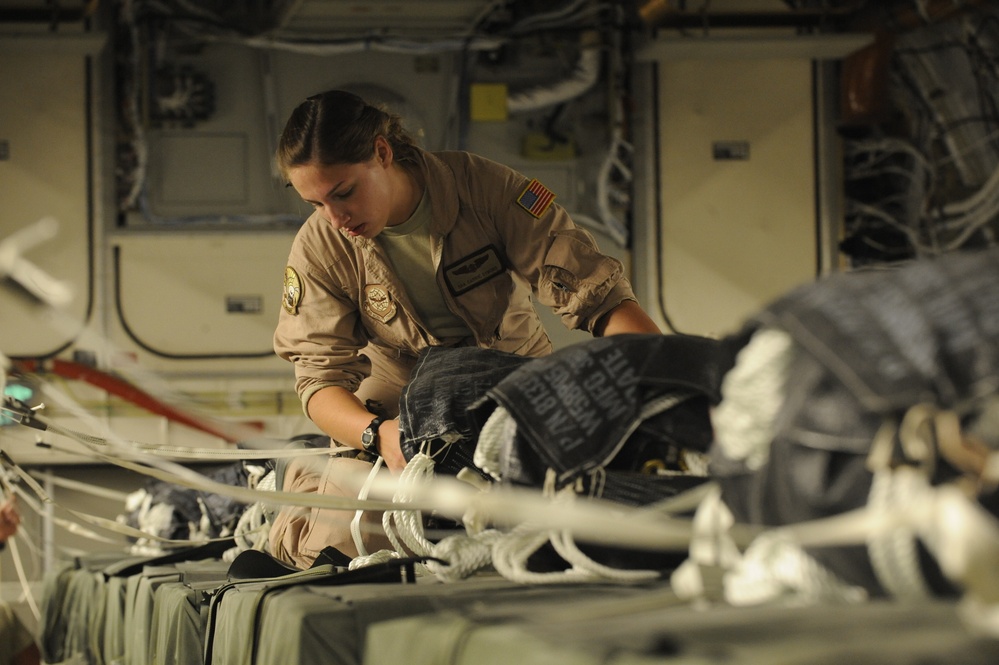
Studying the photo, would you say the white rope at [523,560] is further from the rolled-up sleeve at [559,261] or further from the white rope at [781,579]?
the rolled-up sleeve at [559,261]

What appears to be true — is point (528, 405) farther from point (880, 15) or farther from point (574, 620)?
point (880, 15)

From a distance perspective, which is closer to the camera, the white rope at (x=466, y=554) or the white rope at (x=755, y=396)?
the white rope at (x=755, y=396)

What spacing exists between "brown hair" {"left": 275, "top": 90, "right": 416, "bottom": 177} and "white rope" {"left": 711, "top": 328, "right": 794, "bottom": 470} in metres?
1.16

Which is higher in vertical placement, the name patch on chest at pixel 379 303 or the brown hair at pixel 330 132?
the brown hair at pixel 330 132

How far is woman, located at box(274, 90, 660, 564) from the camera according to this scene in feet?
6.18

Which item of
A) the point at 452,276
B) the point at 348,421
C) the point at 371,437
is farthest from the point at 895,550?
the point at 452,276

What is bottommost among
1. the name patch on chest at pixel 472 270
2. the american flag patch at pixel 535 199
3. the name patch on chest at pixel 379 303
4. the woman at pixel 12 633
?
the woman at pixel 12 633

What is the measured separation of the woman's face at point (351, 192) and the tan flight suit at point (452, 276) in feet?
0.26

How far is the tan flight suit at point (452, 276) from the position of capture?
193 cm

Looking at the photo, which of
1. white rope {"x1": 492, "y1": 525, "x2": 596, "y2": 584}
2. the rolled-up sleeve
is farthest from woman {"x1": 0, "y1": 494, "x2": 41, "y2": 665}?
Answer: white rope {"x1": 492, "y1": 525, "x2": 596, "y2": 584}

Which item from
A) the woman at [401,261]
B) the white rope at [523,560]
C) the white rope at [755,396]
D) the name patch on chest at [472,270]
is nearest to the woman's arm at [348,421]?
the woman at [401,261]

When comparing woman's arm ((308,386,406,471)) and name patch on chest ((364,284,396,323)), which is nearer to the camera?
woman's arm ((308,386,406,471))

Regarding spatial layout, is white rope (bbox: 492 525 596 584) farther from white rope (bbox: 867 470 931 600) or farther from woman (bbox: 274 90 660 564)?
woman (bbox: 274 90 660 564)

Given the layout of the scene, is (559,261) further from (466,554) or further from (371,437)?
(466,554)
